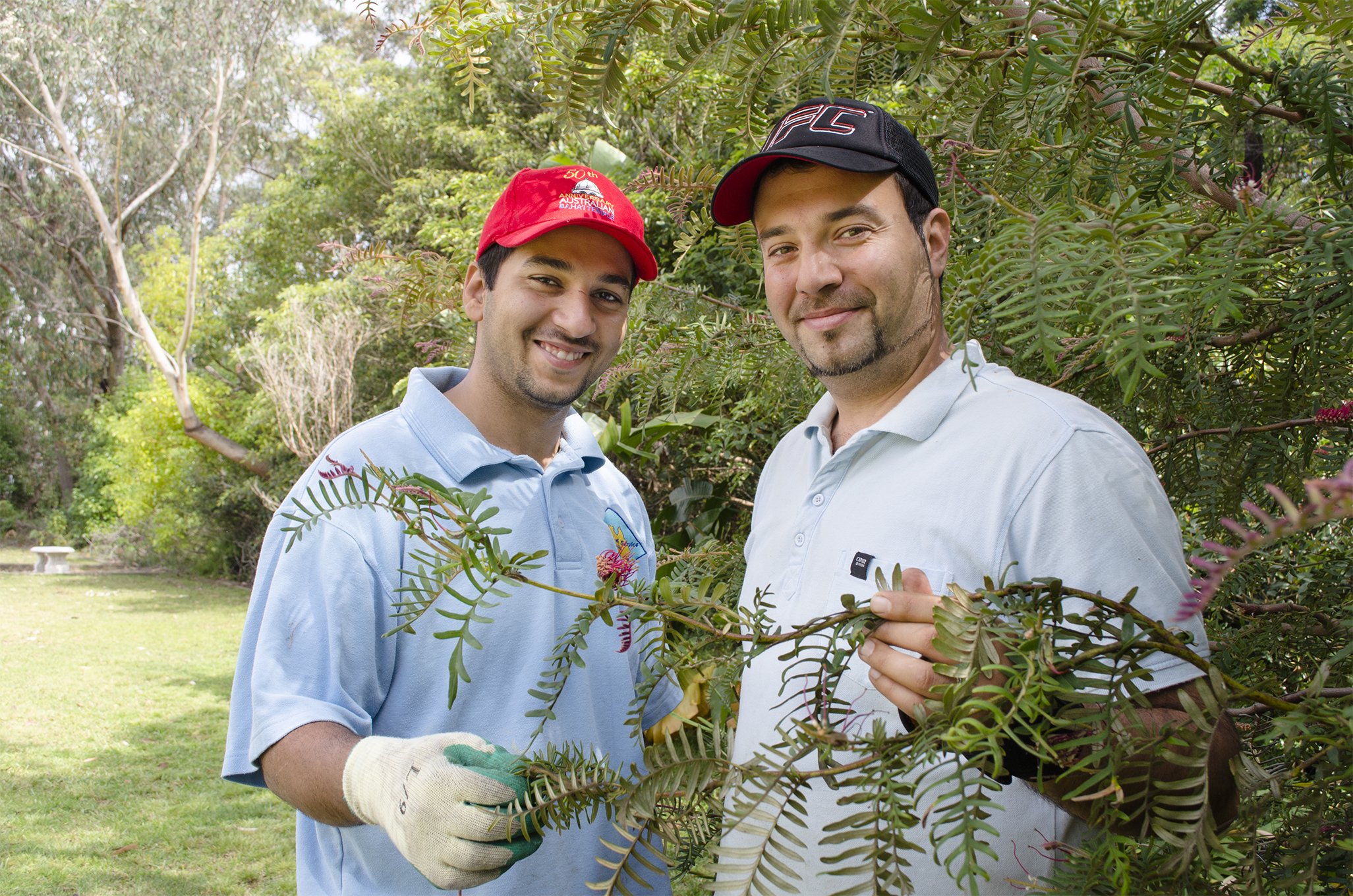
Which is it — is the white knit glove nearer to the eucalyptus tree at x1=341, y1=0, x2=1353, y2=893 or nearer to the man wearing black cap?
the eucalyptus tree at x1=341, y1=0, x2=1353, y2=893

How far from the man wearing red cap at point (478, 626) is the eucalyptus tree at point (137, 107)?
14583 mm

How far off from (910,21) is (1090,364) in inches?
25.4

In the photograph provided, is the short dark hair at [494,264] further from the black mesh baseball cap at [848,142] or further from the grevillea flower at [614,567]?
the grevillea flower at [614,567]

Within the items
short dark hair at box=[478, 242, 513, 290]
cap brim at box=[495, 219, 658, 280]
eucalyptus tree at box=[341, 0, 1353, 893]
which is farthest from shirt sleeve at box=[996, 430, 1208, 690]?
short dark hair at box=[478, 242, 513, 290]

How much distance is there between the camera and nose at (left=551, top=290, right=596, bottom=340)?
195 centimetres

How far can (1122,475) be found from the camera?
117 cm

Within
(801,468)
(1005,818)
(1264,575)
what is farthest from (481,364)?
(1264,575)

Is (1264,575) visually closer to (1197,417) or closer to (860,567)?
(1197,417)

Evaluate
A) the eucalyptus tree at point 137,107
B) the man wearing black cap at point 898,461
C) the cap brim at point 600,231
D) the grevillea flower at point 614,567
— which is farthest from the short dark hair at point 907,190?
the eucalyptus tree at point 137,107

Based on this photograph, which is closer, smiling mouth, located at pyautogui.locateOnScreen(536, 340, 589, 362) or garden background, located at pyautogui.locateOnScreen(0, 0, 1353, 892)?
garden background, located at pyautogui.locateOnScreen(0, 0, 1353, 892)

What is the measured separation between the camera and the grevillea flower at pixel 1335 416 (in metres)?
1.03

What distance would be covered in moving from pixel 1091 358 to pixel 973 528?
0.32m

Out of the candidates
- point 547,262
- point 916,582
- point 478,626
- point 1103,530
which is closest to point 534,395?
point 547,262

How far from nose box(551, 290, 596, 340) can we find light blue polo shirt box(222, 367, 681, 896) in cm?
29
